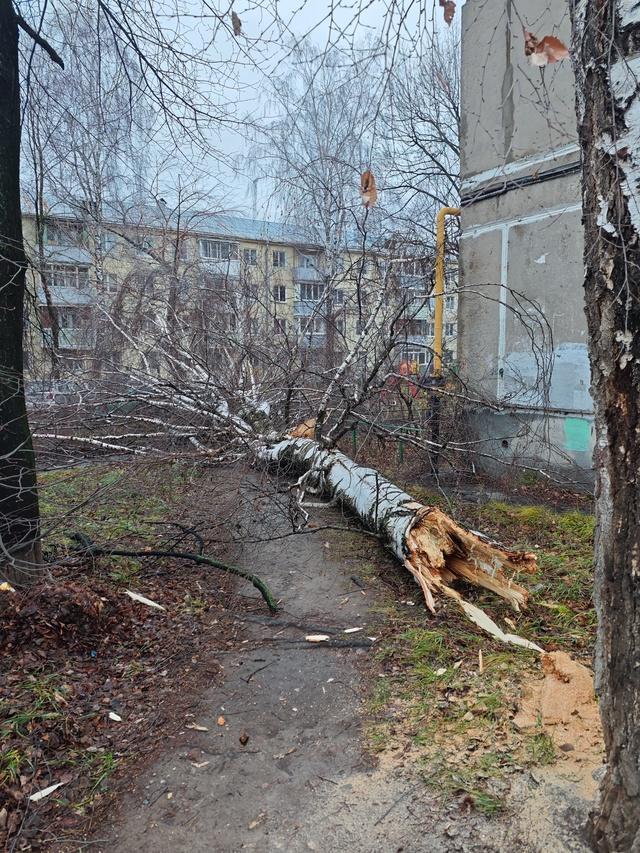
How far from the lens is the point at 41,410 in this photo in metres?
6.40

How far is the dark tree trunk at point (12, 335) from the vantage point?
338cm

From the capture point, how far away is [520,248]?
23.4 feet

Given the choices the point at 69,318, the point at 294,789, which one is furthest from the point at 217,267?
the point at 294,789

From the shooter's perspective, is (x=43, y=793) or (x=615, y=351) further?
(x=43, y=793)

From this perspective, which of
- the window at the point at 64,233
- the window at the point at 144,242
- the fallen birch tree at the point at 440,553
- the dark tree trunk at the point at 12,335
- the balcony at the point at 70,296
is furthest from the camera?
the window at the point at 64,233

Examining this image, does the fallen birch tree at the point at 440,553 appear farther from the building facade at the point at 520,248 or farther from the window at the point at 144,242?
the window at the point at 144,242

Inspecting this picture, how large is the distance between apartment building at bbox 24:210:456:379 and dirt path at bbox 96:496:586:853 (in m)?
3.39

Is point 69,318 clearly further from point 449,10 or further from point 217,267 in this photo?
point 449,10

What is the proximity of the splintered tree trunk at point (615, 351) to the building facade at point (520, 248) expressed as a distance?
4733 millimetres

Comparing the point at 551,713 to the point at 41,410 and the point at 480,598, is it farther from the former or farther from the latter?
the point at 41,410

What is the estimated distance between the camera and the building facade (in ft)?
21.1

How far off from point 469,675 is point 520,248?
603cm

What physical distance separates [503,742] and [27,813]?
1908mm

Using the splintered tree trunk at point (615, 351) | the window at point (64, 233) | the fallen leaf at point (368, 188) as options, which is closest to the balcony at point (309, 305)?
the fallen leaf at point (368, 188)
